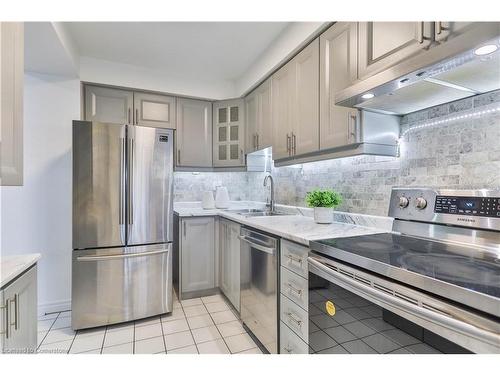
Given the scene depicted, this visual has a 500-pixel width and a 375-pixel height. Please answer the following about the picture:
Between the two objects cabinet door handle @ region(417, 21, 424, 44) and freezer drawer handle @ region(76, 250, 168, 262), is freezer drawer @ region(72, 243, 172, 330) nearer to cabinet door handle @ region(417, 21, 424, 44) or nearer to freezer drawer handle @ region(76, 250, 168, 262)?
freezer drawer handle @ region(76, 250, 168, 262)

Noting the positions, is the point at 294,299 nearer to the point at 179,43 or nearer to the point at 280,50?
the point at 280,50

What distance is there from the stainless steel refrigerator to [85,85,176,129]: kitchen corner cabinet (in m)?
0.77

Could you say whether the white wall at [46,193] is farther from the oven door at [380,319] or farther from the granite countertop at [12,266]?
the oven door at [380,319]

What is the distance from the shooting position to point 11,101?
1091 millimetres

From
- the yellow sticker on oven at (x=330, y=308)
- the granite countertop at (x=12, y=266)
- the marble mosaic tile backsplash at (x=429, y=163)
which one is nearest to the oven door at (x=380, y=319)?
the yellow sticker on oven at (x=330, y=308)

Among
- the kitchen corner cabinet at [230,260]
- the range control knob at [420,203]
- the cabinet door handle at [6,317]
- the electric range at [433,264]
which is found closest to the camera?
the electric range at [433,264]

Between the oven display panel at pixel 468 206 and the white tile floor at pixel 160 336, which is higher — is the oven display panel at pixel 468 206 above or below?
→ above

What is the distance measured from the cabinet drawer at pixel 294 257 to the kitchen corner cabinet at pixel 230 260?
2.64 feet

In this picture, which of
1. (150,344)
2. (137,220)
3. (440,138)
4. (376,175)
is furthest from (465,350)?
(137,220)

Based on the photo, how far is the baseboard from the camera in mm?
2520

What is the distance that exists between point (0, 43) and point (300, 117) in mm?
1762

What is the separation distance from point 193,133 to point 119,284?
6.20 feet

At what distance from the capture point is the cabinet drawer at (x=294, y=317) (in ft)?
4.70
